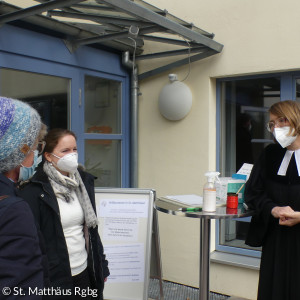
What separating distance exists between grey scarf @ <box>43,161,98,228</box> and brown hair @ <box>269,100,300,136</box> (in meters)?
1.26

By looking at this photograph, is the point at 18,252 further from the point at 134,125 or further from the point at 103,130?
the point at 134,125

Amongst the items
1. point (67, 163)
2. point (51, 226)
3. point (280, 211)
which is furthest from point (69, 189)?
point (280, 211)

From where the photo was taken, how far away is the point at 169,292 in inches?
153

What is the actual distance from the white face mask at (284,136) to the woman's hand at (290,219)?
0.42 metres

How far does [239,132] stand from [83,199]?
7.05 ft

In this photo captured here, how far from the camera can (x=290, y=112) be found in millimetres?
2312

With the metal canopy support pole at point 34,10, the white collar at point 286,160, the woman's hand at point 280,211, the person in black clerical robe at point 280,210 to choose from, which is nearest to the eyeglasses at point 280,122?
the person in black clerical robe at point 280,210

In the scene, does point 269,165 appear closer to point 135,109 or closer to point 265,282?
point 265,282

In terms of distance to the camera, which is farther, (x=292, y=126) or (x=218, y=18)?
(x=218, y=18)

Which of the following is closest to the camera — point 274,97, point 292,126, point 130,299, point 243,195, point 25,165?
point 25,165

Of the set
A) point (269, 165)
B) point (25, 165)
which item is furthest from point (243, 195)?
point (25, 165)

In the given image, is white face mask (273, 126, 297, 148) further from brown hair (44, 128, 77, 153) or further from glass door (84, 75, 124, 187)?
glass door (84, 75, 124, 187)

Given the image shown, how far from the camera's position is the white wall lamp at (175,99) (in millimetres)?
3855

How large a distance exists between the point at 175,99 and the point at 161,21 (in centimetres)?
105
